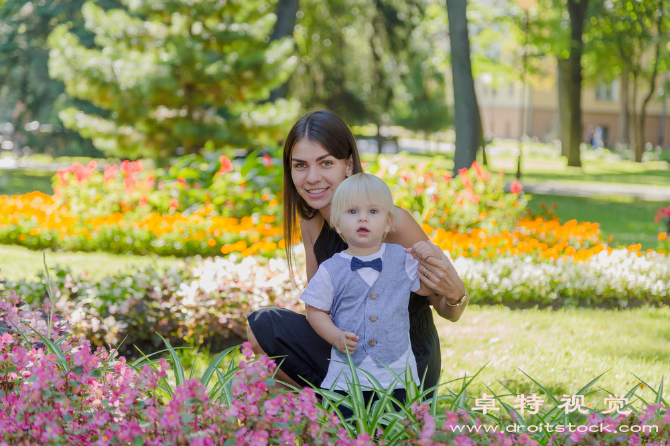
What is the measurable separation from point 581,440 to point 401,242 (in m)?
1.17

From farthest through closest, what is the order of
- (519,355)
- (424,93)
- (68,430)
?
(424,93) → (519,355) → (68,430)

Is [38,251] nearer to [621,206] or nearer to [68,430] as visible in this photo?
[68,430]

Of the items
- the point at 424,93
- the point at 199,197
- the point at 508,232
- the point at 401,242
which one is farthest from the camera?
the point at 424,93

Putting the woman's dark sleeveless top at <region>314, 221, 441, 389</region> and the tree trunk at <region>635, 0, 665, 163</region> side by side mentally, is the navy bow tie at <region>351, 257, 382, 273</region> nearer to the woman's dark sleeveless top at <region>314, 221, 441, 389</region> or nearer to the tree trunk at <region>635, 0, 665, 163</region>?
the woman's dark sleeveless top at <region>314, 221, 441, 389</region>

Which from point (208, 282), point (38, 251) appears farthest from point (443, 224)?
point (38, 251)

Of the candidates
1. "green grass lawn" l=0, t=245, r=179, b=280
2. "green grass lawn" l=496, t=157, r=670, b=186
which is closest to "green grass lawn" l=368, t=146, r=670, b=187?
"green grass lawn" l=496, t=157, r=670, b=186

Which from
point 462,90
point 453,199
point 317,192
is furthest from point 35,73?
point 317,192

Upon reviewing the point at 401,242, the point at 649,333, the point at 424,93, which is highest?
the point at 424,93

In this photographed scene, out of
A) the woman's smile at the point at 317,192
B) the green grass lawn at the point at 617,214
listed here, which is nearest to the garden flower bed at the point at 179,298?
the woman's smile at the point at 317,192

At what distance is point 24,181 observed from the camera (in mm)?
15391

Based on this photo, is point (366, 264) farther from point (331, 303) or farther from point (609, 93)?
point (609, 93)

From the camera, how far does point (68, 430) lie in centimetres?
180

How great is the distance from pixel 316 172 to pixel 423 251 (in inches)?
26.4

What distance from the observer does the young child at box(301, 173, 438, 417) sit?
2.40m
